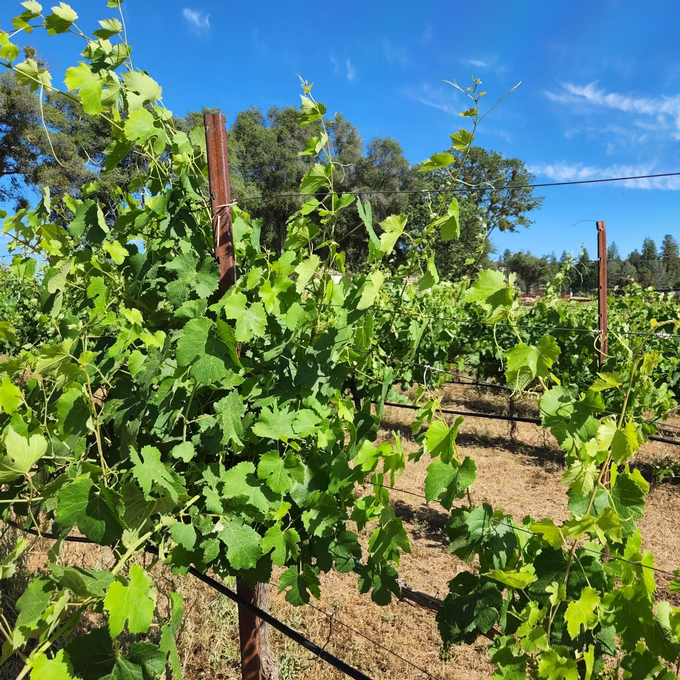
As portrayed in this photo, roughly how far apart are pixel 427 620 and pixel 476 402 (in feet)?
19.9

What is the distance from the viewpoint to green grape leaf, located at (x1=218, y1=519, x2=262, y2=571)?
1.16m

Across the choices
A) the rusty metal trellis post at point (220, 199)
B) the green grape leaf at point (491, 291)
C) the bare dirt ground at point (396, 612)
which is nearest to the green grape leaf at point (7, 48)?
the rusty metal trellis post at point (220, 199)

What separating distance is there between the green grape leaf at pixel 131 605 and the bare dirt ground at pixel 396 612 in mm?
1217

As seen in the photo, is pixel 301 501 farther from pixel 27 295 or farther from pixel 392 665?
pixel 27 295

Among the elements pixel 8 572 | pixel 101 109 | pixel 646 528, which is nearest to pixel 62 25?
pixel 101 109

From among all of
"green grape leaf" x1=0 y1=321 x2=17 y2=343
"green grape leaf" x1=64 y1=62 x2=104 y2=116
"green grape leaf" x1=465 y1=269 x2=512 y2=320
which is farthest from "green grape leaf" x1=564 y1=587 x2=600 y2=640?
"green grape leaf" x1=64 y1=62 x2=104 y2=116

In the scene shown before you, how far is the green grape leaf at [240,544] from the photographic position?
3.79ft

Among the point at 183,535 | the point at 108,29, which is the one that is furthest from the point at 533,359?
the point at 108,29

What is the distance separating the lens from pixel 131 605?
2.94 ft

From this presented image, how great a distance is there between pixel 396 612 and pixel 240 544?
2.12 m

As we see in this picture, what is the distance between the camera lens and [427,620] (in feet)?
9.28

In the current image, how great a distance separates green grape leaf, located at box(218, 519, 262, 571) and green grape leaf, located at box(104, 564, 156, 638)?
24cm

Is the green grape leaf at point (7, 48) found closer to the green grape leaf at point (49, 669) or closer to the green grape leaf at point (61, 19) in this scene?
the green grape leaf at point (61, 19)

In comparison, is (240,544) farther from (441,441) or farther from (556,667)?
(556,667)
